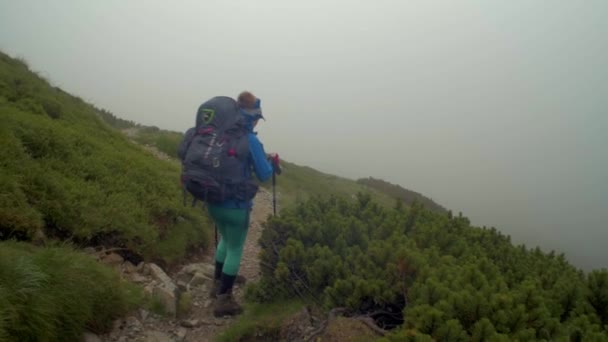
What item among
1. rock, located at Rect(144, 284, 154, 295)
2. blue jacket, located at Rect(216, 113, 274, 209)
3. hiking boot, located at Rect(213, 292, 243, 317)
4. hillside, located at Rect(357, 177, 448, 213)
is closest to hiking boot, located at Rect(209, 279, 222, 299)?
hiking boot, located at Rect(213, 292, 243, 317)

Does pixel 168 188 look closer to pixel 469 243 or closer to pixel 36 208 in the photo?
pixel 36 208

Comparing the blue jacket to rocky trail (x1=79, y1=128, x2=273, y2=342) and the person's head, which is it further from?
rocky trail (x1=79, y1=128, x2=273, y2=342)

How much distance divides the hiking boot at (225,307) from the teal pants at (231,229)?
33 centimetres

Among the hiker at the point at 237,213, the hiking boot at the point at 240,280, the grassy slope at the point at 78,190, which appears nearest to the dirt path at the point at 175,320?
the hiking boot at the point at 240,280

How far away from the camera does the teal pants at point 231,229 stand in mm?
4965

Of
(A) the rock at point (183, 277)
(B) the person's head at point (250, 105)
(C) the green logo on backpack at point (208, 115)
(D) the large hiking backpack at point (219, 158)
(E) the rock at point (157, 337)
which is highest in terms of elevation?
(B) the person's head at point (250, 105)

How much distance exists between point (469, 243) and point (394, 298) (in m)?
2.16

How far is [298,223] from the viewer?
20.2 ft

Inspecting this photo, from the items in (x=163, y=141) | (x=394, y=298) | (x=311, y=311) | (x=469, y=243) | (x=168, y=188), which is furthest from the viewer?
(x=163, y=141)

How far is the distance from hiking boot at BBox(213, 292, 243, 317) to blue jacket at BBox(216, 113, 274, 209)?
127 cm

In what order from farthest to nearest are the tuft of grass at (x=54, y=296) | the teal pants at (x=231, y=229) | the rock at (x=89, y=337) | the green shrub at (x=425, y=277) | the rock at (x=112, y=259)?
1. the rock at (x=112, y=259)
2. the teal pants at (x=231, y=229)
3. the rock at (x=89, y=337)
4. the green shrub at (x=425, y=277)
5. the tuft of grass at (x=54, y=296)

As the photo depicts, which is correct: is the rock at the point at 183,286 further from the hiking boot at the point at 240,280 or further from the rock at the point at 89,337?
the rock at the point at 89,337

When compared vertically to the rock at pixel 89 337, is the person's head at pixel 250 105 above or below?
above

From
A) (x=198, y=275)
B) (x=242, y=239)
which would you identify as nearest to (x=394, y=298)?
(x=242, y=239)
